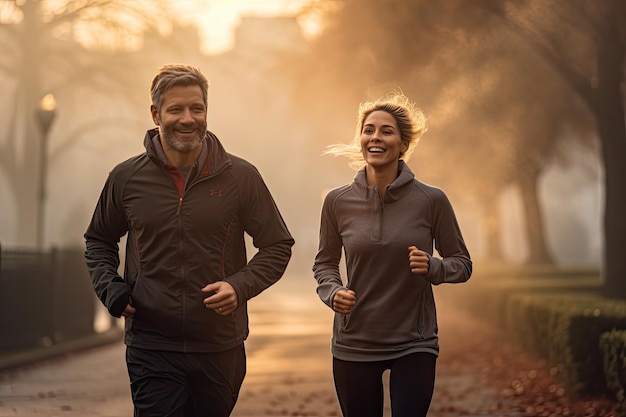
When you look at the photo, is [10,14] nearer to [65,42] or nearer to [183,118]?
[65,42]

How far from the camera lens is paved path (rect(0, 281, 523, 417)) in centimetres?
1140

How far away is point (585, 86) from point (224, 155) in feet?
42.0

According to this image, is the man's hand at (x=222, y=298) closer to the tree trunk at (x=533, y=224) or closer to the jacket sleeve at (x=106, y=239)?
the jacket sleeve at (x=106, y=239)

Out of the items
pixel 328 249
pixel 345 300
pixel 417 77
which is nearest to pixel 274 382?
pixel 328 249

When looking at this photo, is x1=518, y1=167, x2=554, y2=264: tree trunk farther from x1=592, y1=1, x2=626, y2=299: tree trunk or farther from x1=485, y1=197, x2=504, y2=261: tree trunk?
x1=592, y1=1, x2=626, y2=299: tree trunk

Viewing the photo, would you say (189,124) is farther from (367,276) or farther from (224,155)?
(367,276)

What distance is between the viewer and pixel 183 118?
5.37 m

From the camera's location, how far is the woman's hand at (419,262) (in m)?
5.49

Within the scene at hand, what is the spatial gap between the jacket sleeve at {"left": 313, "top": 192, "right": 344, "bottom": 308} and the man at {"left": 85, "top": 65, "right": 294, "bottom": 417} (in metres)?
0.43

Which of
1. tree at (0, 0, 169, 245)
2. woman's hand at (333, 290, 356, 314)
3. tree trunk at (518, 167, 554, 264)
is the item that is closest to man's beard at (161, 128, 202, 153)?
woman's hand at (333, 290, 356, 314)

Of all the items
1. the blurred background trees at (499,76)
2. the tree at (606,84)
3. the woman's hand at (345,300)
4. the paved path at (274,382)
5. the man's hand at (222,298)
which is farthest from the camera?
the blurred background trees at (499,76)

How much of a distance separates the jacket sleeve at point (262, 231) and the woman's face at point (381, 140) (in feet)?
1.77

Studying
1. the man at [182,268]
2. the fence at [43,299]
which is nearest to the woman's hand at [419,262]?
the man at [182,268]

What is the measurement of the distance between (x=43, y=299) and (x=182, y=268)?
1431cm
